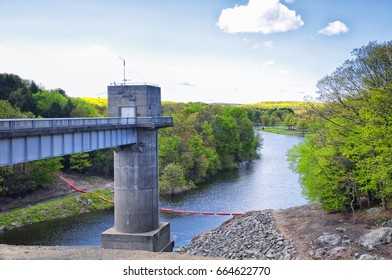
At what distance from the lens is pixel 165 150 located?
183 feet

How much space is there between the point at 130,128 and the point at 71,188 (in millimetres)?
26531

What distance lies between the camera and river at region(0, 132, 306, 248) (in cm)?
3344

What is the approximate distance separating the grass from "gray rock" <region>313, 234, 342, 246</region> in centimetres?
2624

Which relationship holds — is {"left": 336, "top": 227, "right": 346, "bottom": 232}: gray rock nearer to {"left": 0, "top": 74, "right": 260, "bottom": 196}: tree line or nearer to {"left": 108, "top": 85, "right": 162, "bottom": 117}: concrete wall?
{"left": 108, "top": 85, "right": 162, "bottom": 117}: concrete wall

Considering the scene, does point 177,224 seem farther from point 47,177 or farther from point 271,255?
point 47,177

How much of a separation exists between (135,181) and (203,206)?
16623 millimetres

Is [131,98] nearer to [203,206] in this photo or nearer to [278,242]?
[278,242]

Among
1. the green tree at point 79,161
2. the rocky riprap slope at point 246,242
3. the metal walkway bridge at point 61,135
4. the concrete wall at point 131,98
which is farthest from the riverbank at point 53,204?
the metal walkway bridge at point 61,135

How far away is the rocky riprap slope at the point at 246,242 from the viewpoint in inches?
931

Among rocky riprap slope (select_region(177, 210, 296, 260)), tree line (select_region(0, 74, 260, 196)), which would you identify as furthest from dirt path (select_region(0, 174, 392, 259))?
tree line (select_region(0, 74, 260, 196))

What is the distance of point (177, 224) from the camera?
3662 cm

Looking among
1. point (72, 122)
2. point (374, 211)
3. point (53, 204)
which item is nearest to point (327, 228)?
point (374, 211)

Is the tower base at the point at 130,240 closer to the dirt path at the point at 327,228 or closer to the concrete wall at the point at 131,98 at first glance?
the concrete wall at the point at 131,98

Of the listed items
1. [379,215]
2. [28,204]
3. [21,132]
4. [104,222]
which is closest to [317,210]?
[379,215]
